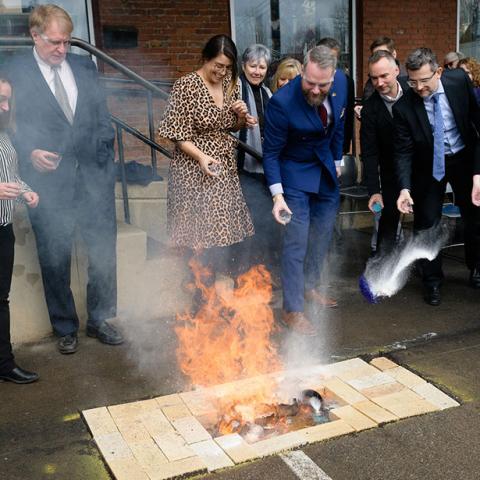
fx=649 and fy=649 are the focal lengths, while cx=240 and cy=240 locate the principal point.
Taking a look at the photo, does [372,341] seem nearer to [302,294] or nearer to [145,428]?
[302,294]

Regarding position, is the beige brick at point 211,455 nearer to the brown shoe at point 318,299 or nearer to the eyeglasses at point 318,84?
the brown shoe at point 318,299

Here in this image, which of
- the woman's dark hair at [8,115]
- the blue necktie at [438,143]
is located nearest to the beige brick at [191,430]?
the woman's dark hair at [8,115]

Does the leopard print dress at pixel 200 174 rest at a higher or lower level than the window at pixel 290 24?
lower

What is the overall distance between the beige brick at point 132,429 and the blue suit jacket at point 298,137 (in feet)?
6.68

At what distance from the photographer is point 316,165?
489cm

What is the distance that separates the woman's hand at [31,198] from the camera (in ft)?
13.2

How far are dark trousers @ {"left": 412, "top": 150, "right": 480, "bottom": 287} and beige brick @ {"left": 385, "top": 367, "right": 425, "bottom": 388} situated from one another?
4.91 ft

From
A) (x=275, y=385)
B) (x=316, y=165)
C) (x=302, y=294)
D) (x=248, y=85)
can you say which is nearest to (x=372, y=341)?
(x=302, y=294)

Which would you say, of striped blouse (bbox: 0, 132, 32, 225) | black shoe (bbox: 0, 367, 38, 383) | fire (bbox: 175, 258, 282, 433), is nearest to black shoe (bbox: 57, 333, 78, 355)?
black shoe (bbox: 0, 367, 38, 383)

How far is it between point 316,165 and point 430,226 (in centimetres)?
123

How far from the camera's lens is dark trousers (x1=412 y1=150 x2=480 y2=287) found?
5.31 m

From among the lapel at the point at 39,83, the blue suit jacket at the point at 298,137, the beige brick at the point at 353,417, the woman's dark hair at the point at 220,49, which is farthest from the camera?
the blue suit jacket at the point at 298,137

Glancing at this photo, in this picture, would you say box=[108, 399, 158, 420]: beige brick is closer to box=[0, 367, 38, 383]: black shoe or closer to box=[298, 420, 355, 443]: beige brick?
box=[0, 367, 38, 383]: black shoe

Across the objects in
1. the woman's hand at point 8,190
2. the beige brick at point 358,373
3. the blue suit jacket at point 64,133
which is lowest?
the beige brick at point 358,373
